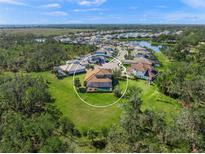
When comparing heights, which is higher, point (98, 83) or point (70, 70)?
point (70, 70)

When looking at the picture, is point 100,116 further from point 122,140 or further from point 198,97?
point 198,97

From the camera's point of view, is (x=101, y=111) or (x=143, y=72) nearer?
(x=101, y=111)

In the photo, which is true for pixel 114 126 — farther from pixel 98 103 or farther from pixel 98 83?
pixel 98 83

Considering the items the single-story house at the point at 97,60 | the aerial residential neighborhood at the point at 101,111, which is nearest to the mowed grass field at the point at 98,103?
the aerial residential neighborhood at the point at 101,111

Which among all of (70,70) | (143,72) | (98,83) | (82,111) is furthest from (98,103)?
(70,70)

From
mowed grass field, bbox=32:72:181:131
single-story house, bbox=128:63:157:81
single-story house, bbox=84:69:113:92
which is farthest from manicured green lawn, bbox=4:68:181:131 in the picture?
single-story house, bbox=128:63:157:81

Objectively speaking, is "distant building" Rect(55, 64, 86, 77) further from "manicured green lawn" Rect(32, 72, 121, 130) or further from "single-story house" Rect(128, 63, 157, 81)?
"single-story house" Rect(128, 63, 157, 81)

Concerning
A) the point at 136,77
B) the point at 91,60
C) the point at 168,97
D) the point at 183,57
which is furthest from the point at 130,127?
the point at 183,57

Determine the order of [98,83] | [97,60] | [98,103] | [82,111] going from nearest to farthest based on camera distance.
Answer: [82,111]
[98,103]
[98,83]
[97,60]

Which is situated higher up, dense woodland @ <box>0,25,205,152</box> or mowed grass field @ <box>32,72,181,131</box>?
dense woodland @ <box>0,25,205,152</box>
